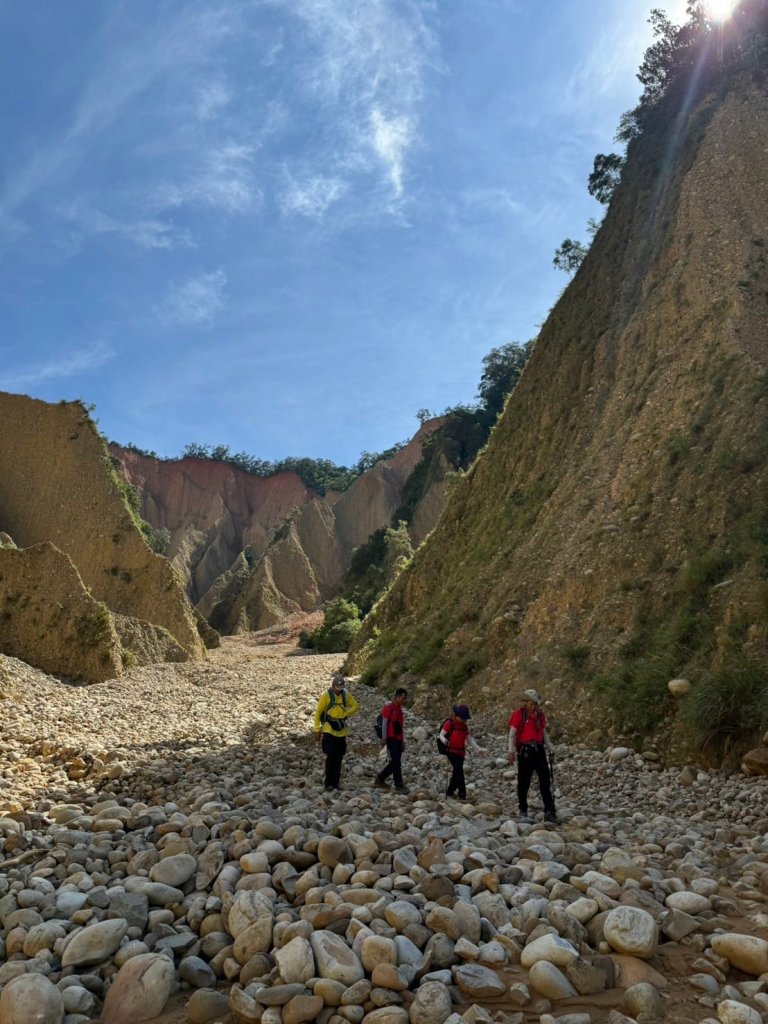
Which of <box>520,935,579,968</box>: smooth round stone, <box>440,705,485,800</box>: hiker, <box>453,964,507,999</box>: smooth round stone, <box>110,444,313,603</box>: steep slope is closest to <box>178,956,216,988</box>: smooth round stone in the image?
<box>453,964,507,999</box>: smooth round stone

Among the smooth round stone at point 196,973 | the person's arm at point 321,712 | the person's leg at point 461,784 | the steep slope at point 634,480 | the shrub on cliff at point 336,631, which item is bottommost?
the shrub on cliff at point 336,631

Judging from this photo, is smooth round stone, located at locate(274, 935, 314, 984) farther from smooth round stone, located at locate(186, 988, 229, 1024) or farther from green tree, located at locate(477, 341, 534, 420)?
green tree, located at locate(477, 341, 534, 420)

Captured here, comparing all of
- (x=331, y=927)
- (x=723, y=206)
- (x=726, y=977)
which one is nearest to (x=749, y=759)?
(x=726, y=977)

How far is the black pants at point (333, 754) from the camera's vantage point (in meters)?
8.37

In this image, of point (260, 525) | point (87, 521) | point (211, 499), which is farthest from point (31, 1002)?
point (211, 499)

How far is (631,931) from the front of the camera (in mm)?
3986

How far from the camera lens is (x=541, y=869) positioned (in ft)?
16.7

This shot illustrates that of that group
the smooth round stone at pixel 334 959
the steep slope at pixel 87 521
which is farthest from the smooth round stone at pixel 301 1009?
the steep slope at pixel 87 521

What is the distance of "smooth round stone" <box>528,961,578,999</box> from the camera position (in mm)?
3580

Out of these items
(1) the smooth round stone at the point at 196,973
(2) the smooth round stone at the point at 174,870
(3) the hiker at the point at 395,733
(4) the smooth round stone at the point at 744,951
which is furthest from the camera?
(3) the hiker at the point at 395,733

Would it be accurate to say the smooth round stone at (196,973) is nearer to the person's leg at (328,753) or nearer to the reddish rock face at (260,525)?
the person's leg at (328,753)

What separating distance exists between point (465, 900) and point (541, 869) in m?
0.84

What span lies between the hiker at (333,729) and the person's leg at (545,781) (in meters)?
2.41

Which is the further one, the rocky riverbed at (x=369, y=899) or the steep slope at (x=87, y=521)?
the steep slope at (x=87, y=521)
